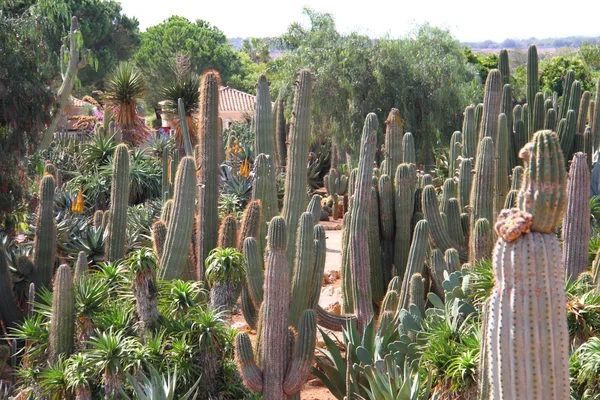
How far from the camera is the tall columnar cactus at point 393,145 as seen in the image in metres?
10.4

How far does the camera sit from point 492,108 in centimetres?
1048

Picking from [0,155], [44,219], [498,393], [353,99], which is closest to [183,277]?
[44,219]

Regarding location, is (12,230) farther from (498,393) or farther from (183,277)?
(498,393)

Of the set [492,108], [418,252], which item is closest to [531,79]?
[492,108]

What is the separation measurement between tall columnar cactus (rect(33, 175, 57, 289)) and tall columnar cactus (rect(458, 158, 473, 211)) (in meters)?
5.19

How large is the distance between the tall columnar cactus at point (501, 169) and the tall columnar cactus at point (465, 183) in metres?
0.37

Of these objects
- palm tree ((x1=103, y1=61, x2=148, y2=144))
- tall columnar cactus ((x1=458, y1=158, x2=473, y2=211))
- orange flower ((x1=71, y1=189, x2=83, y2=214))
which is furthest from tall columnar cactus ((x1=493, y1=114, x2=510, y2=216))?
palm tree ((x1=103, y1=61, x2=148, y2=144))

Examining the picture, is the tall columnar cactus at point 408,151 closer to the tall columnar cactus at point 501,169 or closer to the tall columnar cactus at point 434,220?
the tall columnar cactus at point 501,169

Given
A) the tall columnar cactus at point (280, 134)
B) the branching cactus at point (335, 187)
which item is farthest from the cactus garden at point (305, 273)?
the tall columnar cactus at point (280, 134)

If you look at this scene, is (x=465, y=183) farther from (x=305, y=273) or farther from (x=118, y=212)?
(x=118, y=212)

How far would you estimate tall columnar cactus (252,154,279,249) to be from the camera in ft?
30.9

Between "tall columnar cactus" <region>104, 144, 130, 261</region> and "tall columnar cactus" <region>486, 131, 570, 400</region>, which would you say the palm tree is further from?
"tall columnar cactus" <region>486, 131, 570, 400</region>

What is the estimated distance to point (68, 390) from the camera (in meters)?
7.03

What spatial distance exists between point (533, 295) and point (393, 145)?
266 inches
